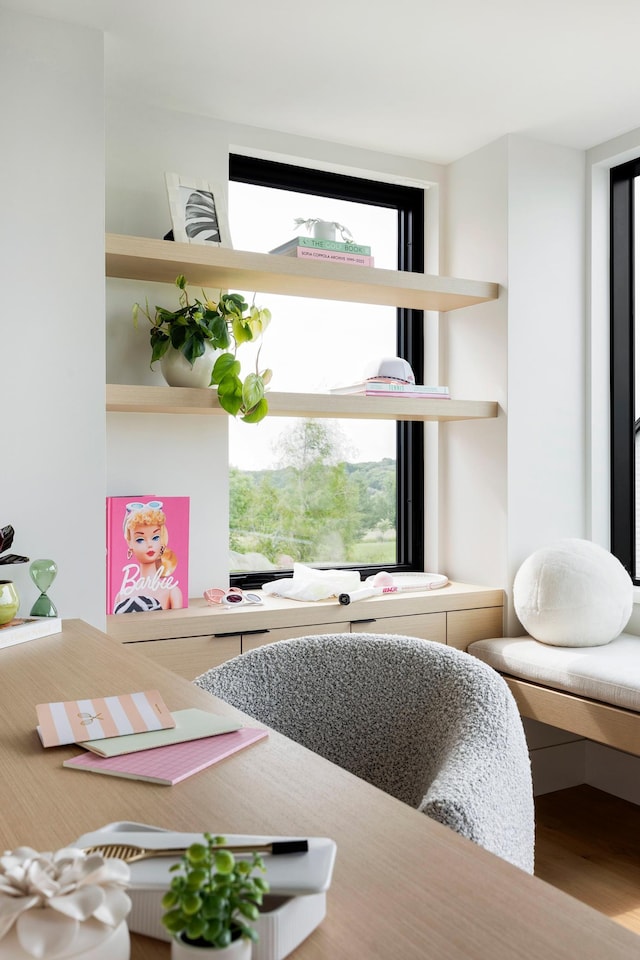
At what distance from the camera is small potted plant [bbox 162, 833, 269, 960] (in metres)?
0.46

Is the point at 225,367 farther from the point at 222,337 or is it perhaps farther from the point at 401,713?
the point at 401,713

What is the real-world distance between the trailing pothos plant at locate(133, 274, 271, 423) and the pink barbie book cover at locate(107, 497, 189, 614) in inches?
15.3

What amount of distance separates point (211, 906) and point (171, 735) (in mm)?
579

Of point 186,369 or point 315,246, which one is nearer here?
point 186,369

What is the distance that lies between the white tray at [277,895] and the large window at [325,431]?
241 cm

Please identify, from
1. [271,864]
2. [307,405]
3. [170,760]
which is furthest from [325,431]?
[271,864]

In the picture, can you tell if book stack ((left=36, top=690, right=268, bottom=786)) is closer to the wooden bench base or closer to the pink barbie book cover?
the pink barbie book cover

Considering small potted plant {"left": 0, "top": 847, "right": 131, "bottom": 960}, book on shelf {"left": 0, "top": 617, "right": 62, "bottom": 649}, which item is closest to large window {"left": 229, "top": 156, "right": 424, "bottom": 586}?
book on shelf {"left": 0, "top": 617, "right": 62, "bottom": 649}

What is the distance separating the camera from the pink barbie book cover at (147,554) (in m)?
2.51

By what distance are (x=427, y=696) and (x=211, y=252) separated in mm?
1639

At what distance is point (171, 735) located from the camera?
1.02 m

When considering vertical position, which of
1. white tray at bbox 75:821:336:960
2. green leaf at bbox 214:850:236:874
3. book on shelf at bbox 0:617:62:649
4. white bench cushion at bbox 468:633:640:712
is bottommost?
white bench cushion at bbox 468:633:640:712

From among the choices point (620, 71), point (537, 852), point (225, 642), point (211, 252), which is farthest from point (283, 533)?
point (620, 71)

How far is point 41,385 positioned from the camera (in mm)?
2205
